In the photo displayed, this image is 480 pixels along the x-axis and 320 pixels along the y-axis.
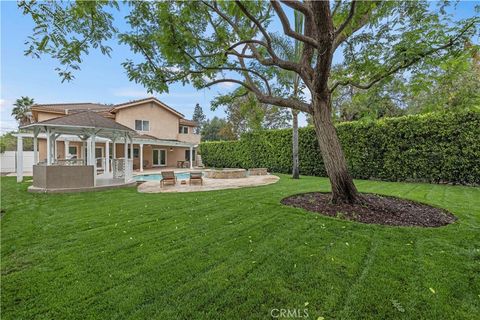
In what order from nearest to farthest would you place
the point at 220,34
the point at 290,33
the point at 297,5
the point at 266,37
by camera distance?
the point at 297,5
the point at 290,33
the point at 266,37
the point at 220,34

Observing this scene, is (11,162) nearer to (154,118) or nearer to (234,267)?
(154,118)

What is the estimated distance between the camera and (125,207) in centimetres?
726

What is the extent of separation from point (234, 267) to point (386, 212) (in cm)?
489

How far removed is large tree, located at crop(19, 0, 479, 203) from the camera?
164 inches

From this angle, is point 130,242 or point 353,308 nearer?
point 353,308

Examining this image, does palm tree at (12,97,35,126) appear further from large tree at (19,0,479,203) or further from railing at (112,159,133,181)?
large tree at (19,0,479,203)

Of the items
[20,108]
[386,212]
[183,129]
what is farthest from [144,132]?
[20,108]

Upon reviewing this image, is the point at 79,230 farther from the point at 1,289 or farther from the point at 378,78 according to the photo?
the point at 378,78

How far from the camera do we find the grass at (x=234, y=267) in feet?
8.34

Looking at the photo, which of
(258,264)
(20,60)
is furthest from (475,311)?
(20,60)

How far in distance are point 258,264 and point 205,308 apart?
116cm

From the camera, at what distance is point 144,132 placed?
25312 millimetres

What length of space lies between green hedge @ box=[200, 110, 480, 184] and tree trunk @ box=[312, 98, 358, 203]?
6049 mm

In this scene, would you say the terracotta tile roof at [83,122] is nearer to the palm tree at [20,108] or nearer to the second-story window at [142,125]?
the second-story window at [142,125]
